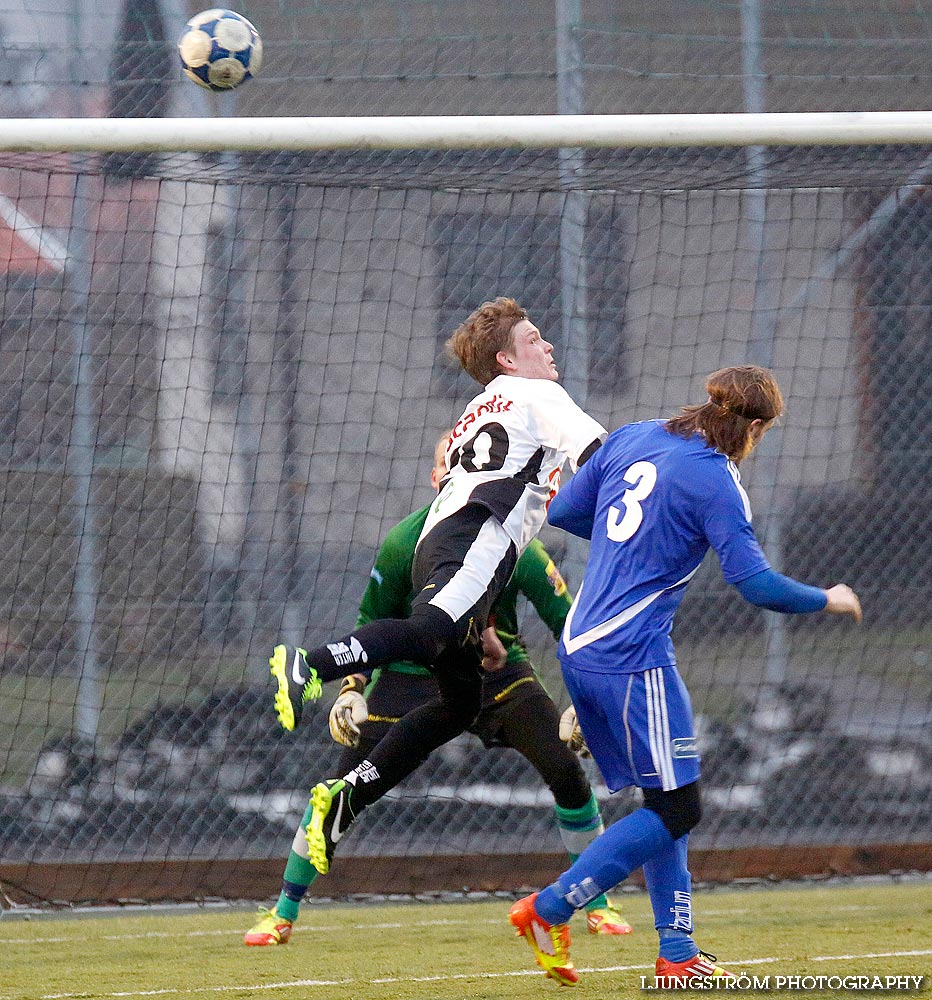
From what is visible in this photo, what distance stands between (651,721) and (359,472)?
603cm

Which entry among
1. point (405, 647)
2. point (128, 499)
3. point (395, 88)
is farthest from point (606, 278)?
point (405, 647)

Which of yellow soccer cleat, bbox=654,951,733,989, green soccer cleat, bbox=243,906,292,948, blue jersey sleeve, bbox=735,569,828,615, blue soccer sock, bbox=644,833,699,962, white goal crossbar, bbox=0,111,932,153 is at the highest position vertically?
white goal crossbar, bbox=0,111,932,153

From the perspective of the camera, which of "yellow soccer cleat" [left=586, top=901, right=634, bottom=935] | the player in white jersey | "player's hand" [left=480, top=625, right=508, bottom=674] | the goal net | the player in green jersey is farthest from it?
the goal net

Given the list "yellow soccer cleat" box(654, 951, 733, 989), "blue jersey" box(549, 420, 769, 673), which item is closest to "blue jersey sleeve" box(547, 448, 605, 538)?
"blue jersey" box(549, 420, 769, 673)

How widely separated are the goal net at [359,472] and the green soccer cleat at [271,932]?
4.14 ft

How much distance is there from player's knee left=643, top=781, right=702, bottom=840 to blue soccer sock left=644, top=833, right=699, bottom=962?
0.29 ft

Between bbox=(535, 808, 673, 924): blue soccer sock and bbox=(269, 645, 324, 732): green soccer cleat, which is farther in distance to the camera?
bbox=(269, 645, 324, 732): green soccer cleat

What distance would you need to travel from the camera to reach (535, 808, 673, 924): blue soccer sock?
145 inches

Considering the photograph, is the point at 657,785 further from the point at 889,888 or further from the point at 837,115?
the point at 889,888

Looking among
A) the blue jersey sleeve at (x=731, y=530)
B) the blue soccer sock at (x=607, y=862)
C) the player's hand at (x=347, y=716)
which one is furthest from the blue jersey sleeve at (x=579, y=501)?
the player's hand at (x=347, y=716)

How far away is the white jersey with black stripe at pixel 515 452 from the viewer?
4.32m

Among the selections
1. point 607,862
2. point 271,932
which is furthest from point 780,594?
point 271,932

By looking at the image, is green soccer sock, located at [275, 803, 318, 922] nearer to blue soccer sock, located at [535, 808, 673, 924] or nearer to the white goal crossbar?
blue soccer sock, located at [535, 808, 673, 924]

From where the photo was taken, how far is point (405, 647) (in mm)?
4074
